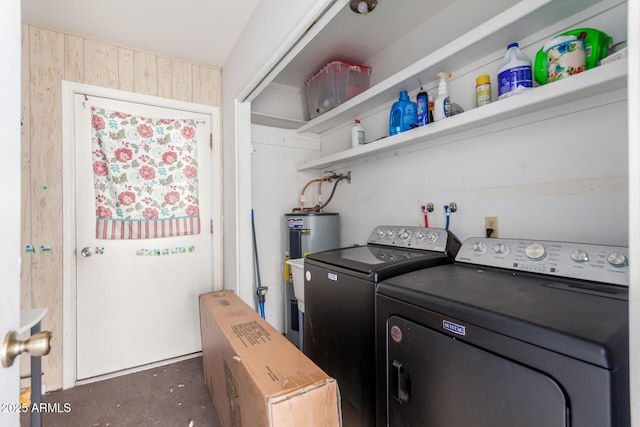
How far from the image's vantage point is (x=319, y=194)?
2873 mm

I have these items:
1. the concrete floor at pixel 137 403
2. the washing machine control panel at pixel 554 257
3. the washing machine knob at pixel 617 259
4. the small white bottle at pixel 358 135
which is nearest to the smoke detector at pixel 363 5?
the small white bottle at pixel 358 135

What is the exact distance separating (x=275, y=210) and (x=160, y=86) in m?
1.40

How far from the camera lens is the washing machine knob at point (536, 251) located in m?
1.18

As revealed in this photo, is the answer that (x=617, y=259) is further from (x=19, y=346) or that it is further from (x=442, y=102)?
(x=19, y=346)

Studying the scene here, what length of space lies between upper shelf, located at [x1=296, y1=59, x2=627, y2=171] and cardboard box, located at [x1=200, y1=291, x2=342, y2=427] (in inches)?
51.9

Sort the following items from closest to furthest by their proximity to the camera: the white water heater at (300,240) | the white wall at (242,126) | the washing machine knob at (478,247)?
the washing machine knob at (478,247)
the white wall at (242,126)
the white water heater at (300,240)

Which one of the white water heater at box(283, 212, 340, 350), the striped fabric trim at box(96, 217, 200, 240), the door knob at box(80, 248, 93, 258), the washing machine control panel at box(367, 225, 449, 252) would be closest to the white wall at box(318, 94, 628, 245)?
the washing machine control panel at box(367, 225, 449, 252)

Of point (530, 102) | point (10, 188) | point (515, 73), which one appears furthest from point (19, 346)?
point (515, 73)

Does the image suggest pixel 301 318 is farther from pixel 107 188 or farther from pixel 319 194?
pixel 107 188

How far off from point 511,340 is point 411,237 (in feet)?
3.39

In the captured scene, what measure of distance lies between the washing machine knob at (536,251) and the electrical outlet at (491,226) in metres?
0.28

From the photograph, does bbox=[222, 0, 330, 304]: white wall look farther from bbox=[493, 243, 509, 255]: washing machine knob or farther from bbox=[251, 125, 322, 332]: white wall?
bbox=[493, 243, 509, 255]: washing machine knob

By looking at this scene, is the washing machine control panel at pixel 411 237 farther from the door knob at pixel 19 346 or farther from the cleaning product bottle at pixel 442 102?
the door knob at pixel 19 346

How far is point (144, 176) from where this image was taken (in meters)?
2.23
